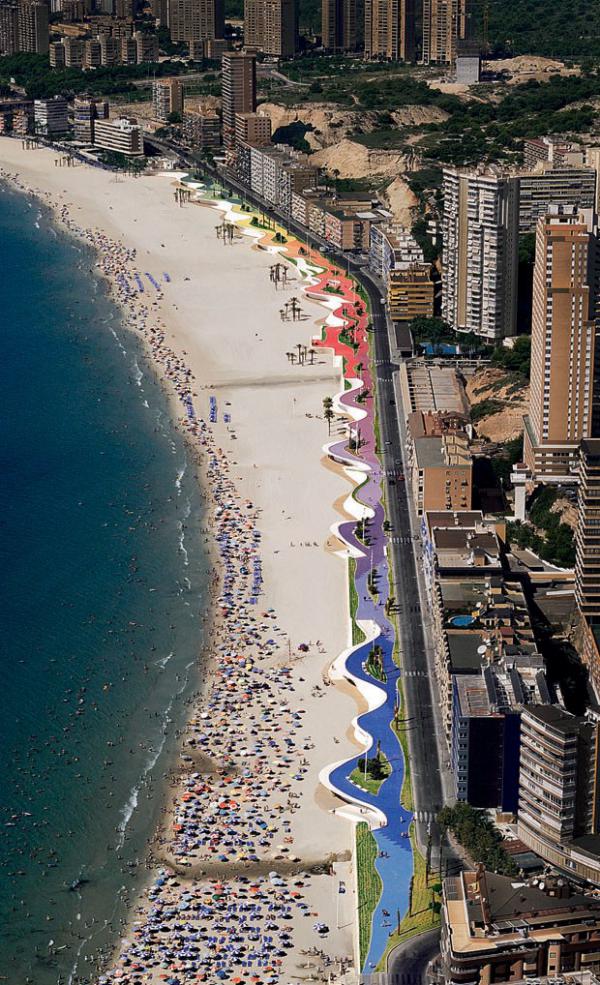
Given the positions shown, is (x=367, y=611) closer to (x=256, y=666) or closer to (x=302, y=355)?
(x=256, y=666)

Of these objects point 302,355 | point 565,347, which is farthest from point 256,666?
point 302,355

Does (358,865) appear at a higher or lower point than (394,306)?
lower

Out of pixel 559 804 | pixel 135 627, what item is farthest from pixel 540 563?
pixel 559 804

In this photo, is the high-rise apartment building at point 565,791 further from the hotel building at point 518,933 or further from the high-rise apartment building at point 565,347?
the high-rise apartment building at point 565,347

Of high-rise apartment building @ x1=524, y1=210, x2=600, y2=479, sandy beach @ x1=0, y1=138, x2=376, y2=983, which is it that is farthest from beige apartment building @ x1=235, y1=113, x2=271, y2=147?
high-rise apartment building @ x1=524, y1=210, x2=600, y2=479

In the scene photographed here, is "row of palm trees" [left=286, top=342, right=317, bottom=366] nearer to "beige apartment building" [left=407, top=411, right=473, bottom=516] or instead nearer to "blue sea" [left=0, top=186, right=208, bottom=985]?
"blue sea" [left=0, top=186, right=208, bottom=985]

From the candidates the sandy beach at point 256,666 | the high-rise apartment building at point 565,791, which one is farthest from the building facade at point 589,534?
the high-rise apartment building at point 565,791

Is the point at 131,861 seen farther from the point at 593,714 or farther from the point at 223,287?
the point at 223,287
